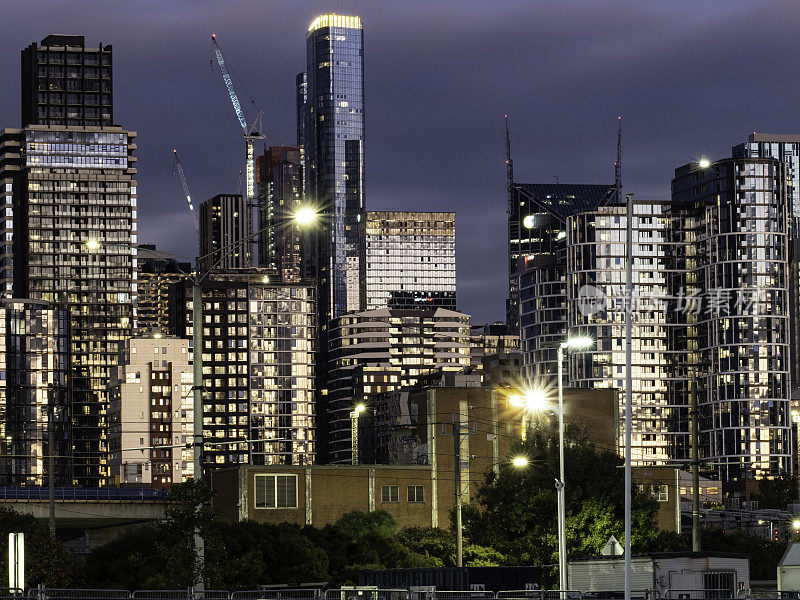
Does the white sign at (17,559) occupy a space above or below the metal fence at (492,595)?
above

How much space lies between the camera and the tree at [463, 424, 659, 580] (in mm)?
106375

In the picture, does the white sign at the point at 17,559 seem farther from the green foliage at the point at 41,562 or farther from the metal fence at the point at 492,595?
the green foliage at the point at 41,562

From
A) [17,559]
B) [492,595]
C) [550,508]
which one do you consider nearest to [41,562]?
[492,595]

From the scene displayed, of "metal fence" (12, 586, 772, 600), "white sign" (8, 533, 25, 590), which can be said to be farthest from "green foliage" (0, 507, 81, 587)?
"white sign" (8, 533, 25, 590)

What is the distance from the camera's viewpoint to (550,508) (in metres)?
106

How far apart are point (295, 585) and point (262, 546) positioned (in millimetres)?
7280

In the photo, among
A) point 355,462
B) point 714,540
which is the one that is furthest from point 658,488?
point 355,462

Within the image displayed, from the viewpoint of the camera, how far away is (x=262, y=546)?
342 ft

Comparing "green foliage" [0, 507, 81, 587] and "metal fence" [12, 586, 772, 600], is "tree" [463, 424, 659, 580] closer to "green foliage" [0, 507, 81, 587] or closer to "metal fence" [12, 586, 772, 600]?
"green foliage" [0, 507, 81, 587]

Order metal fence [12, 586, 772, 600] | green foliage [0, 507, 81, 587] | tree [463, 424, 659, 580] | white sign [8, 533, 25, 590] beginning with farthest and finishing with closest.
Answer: tree [463, 424, 659, 580] < green foliage [0, 507, 81, 587] < metal fence [12, 586, 772, 600] < white sign [8, 533, 25, 590]

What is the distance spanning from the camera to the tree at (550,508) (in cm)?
10638

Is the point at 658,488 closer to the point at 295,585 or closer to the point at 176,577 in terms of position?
the point at 295,585

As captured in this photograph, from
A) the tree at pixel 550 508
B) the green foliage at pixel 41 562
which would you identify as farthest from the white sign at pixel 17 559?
the tree at pixel 550 508

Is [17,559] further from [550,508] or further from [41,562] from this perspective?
[550,508]
